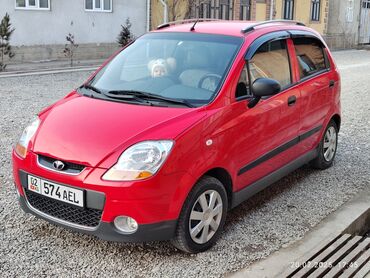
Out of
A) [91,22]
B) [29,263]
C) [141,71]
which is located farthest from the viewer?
[91,22]

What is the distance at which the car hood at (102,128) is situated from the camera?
137 inches

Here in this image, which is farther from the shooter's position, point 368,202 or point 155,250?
point 368,202

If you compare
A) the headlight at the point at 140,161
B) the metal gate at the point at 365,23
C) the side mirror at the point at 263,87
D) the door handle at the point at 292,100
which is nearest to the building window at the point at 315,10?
the metal gate at the point at 365,23

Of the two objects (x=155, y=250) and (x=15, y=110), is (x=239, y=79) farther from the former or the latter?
(x=15, y=110)

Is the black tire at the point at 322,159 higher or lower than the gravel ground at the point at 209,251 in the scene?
higher

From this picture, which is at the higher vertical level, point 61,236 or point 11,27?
point 11,27

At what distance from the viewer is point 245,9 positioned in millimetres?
25922

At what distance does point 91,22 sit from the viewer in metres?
18.2

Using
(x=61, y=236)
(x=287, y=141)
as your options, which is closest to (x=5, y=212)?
(x=61, y=236)

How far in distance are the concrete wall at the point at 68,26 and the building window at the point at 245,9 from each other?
740 centimetres

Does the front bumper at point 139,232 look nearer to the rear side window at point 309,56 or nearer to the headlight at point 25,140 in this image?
the headlight at point 25,140

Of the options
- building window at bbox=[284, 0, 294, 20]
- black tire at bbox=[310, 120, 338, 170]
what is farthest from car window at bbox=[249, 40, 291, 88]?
building window at bbox=[284, 0, 294, 20]

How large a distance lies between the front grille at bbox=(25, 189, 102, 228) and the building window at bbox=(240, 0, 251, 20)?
920 inches

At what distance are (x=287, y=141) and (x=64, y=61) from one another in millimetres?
13388
